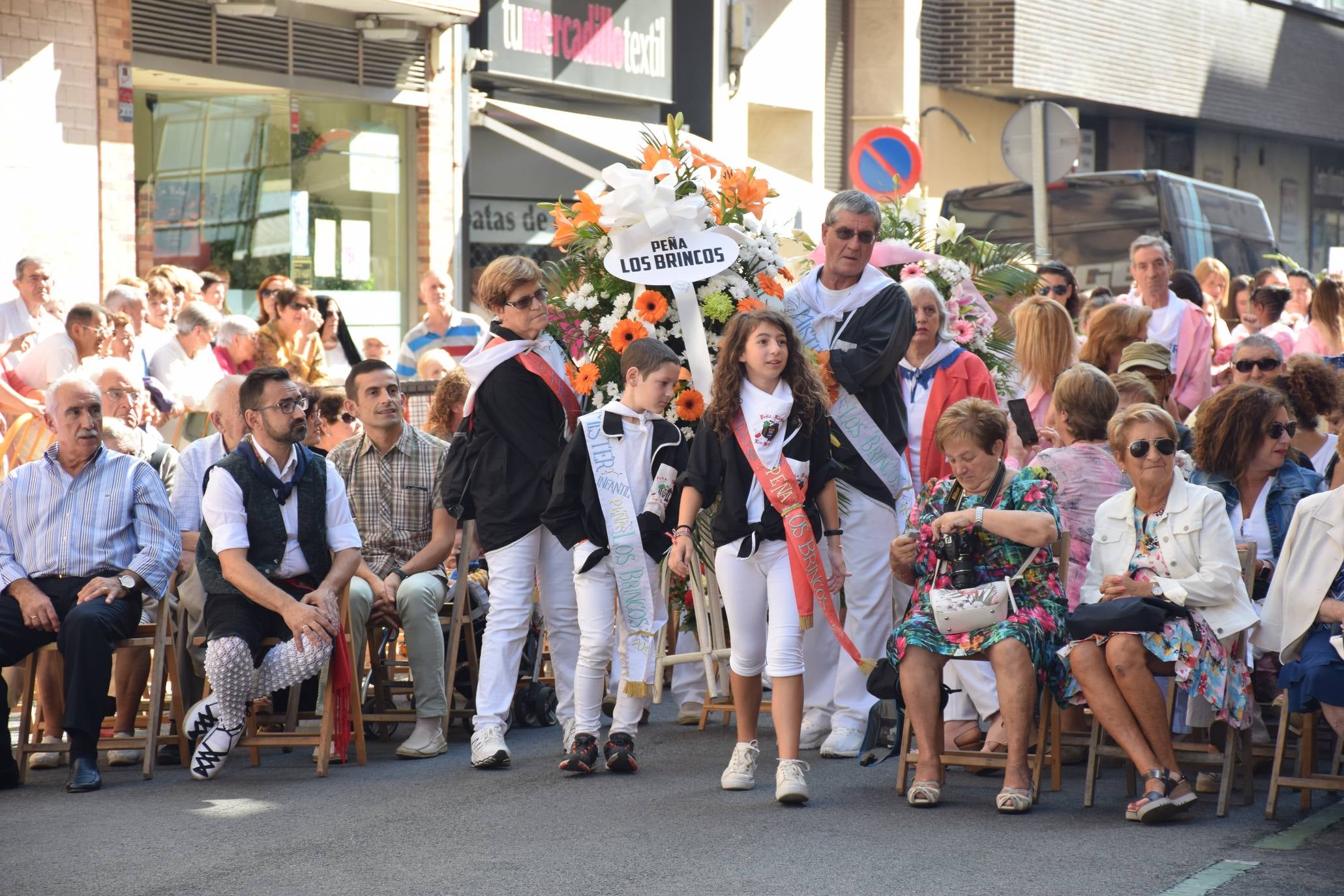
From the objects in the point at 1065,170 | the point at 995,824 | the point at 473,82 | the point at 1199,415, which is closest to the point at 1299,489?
the point at 1199,415

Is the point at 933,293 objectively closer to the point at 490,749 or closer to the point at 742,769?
the point at 742,769

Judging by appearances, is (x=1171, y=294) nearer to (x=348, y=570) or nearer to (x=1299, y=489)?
(x=1299, y=489)

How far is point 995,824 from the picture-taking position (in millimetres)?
6402

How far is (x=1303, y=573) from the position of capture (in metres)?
6.59

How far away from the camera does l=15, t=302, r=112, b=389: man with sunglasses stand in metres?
10.3

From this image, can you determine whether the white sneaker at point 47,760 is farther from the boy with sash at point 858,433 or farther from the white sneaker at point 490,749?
the boy with sash at point 858,433

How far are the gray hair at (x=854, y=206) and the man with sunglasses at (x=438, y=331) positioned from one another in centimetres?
522

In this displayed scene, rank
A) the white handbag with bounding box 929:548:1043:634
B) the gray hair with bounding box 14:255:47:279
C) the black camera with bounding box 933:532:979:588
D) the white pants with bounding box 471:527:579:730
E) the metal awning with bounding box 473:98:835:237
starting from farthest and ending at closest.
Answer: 1. the metal awning with bounding box 473:98:835:237
2. the gray hair with bounding box 14:255:47:279
3. the white pants with bounding box 471:527:579:730
4. the black camera with bounding box 933:532:979:588
5. the white handbag with bounding box 929:548:1043:634

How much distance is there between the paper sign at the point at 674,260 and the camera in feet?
25.5

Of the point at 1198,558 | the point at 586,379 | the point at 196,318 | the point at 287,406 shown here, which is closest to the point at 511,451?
the point at 586,379

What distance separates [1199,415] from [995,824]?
6.76 feet

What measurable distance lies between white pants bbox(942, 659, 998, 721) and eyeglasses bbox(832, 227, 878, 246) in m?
1.85

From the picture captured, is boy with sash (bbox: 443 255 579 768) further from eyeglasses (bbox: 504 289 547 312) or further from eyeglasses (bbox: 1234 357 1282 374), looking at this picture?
eyeglasses (bbox: 1234 357 1282 374)

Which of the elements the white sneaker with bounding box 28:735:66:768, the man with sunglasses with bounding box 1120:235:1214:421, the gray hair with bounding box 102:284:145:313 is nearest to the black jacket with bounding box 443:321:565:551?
the white sneaker with bounding box 28:735:66:768
